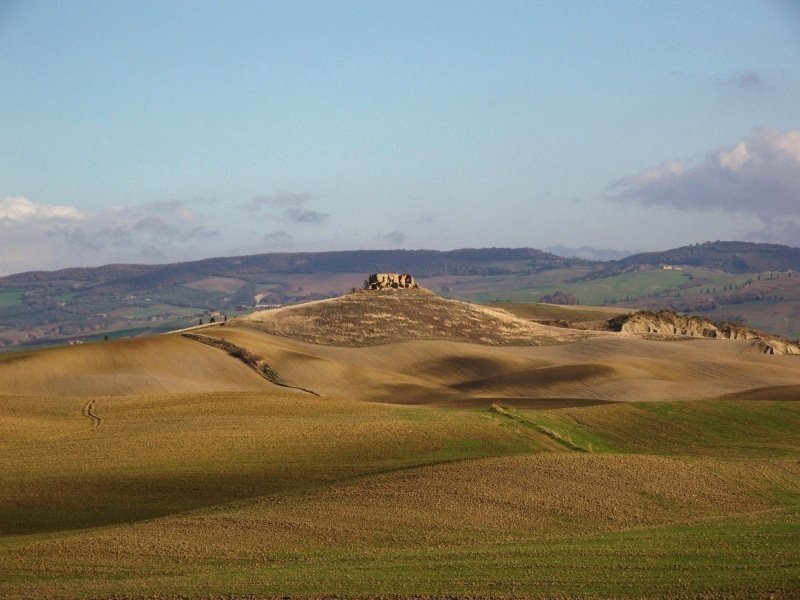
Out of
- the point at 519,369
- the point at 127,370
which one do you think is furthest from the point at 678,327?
the point at 127,370

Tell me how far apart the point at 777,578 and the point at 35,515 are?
19723 millimetres

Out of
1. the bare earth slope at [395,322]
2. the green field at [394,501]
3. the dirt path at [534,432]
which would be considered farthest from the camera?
the bare earth slope at [395,322]

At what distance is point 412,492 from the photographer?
3259 cm

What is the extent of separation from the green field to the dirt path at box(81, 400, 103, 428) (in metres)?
0.36

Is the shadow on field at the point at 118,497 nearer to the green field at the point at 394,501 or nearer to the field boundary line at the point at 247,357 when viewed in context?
the green field at the point at 394,501

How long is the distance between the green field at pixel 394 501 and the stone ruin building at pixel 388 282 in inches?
2111

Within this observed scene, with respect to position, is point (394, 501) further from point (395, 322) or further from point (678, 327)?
point (678, 327)

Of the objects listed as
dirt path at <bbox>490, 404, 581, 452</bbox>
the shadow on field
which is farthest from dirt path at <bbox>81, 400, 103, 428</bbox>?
dirt path at <bbox>490, 404, 581, 452</bbox>

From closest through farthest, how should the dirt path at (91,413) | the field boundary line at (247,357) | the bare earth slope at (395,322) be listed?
the dirt path at (91,413), the field boundary line at (247,357), the bare earth slope at (395,322)

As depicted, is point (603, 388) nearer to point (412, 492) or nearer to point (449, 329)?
point (449, 329)

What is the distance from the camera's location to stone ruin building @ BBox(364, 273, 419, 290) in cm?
10550

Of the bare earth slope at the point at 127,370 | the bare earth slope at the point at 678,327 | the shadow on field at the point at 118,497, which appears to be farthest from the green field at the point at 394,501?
the bare earth slope at the point at 678,327

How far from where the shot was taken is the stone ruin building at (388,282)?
346 feet

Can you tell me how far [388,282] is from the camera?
107m
